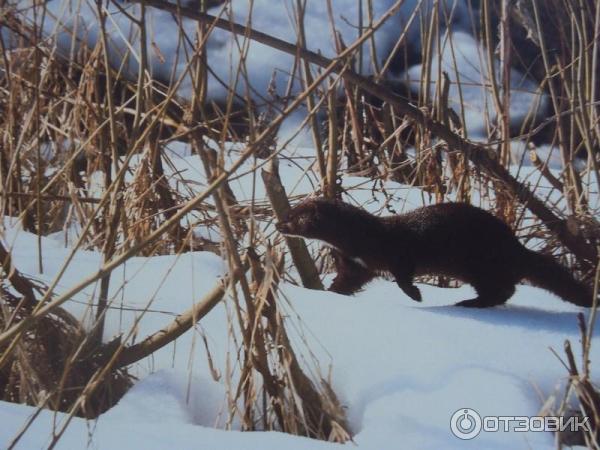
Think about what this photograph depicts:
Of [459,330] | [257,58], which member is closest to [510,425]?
[459,330]

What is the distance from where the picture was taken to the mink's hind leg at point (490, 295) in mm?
2014

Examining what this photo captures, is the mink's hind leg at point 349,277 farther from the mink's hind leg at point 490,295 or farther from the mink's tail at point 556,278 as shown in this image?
the mink's tail at point 556,278

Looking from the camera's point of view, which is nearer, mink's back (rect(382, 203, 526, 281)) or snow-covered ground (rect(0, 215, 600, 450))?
snow-covered ground (rect(0, 215, 600, 450))

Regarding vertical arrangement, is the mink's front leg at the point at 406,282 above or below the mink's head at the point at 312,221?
below

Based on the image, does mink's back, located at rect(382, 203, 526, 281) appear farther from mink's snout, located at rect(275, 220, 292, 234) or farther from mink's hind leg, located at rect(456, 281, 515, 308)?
mink's snout, located at rect(275, 220, 292, 234)

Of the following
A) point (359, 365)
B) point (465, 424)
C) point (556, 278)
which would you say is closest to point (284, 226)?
point (359, 365)

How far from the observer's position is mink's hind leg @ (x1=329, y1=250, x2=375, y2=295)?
2158mm

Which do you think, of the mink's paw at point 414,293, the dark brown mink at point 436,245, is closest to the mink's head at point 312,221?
the dark brown mink at point 436,245

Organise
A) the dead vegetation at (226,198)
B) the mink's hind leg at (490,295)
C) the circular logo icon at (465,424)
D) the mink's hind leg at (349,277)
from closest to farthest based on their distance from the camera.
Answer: the circular logo icon at (465,424) → the dead vegetation at (226,198) → the mink's hind leg at (490,295) → the mink's hind leg at (349,277)

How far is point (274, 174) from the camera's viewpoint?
2088mm

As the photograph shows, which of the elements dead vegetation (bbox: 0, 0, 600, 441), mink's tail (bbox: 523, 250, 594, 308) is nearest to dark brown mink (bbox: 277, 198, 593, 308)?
mink's tail (bbox: 523, 250, 594, 308)

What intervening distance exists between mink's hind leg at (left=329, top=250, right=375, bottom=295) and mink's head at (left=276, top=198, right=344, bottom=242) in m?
0.11

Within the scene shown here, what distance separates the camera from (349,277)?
2.17 m

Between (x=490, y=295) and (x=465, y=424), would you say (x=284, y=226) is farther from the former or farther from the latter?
(x=465, y=424)
